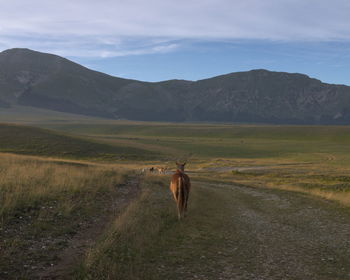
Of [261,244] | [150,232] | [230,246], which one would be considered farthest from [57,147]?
[261,244]

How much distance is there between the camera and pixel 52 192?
16609 mm

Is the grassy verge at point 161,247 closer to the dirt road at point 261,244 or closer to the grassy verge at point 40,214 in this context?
the dirt road at point 261,244

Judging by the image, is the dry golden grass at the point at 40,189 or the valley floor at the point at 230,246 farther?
the dry golden grass at the point at 40,189

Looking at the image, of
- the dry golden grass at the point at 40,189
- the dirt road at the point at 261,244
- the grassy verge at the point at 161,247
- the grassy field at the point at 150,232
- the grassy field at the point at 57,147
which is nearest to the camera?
the grassy verge at the point at 161,247

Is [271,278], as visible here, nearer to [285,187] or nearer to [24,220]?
[24,220]

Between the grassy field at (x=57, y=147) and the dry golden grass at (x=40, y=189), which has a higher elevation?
the dry golden grass at (x=40, y=189)

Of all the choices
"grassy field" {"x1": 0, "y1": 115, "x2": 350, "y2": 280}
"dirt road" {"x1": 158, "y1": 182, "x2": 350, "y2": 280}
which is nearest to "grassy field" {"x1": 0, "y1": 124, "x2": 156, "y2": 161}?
"grassy field" {"x1": 0, "y1": 115, "x2": 350, "y2": 280}

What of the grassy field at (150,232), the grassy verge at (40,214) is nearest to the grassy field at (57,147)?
the grassy field at (150,232)

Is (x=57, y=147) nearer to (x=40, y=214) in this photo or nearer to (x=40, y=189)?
(x=40, y=189)

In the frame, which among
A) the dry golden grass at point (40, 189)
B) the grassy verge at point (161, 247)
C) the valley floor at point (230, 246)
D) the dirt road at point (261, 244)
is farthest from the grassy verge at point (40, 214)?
the dirt road at point (261, 244)

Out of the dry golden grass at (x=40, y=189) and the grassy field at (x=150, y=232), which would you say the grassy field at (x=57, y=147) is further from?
the dry golden grass at (x=40, y=189)

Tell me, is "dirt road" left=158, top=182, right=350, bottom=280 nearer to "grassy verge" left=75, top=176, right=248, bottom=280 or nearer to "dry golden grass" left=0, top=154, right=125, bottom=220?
"grassy verge" left=75, top=176, right=248, bottom=280

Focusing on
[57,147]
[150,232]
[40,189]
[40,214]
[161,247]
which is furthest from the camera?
[57,147]

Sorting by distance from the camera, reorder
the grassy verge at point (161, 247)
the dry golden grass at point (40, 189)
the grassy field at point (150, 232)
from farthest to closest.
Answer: the dry golden grass at point (40, 189), the grassy field at point (150, 232), the grassy verge at point (161, 247)
